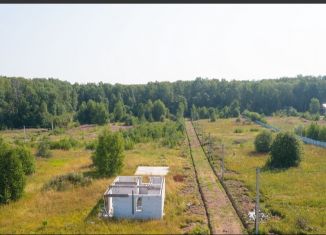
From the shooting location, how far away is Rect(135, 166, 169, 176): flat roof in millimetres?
31297

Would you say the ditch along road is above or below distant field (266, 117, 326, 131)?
below

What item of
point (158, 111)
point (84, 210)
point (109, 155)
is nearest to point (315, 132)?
point (109, 155)

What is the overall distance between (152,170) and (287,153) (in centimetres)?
1240

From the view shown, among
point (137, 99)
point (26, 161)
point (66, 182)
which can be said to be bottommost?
point (66, 182)

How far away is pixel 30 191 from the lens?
84.5ft

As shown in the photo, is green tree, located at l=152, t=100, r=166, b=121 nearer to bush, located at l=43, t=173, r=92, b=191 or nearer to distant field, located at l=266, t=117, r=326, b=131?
distant field, located at l=266, t=117, r=326, b=131

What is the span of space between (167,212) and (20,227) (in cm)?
780

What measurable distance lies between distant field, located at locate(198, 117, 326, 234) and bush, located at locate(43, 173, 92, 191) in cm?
1069

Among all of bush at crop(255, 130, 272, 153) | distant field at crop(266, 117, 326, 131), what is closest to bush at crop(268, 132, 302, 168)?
bush at crop(255, 130, 272, 153)

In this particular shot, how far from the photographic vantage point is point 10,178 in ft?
77.2

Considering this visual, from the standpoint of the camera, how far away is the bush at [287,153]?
33.9 metres

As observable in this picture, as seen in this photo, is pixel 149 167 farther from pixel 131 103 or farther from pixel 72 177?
pixel 131 103

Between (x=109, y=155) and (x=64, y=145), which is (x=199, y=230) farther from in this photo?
(x=64, y=145)

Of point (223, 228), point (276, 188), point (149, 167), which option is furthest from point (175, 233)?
point (149, 167)
